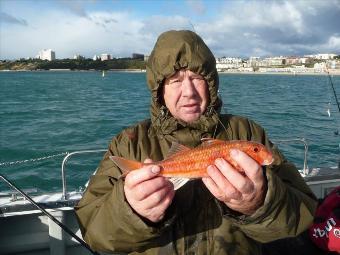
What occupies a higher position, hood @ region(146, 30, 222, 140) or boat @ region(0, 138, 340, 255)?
hood @ region(146, 30, 222, 140)

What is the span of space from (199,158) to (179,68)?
0.92 meters

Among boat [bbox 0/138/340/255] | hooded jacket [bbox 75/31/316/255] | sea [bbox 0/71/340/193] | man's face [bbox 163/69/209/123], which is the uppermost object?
man's face [bbox 163/69/209/123]

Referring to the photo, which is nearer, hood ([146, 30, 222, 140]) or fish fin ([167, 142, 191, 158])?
fish fin ([167, 142, 191, 158])

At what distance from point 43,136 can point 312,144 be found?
13966mm

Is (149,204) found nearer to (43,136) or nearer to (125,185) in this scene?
(125,185)

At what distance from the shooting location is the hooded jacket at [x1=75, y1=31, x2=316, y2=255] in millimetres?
2773

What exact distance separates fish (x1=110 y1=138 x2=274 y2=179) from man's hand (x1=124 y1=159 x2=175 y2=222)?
0.46ft

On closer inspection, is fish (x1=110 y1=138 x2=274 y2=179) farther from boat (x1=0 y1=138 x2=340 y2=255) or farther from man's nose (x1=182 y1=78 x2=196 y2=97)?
boat (x1=0 y1=138 x2=340 y2=255)

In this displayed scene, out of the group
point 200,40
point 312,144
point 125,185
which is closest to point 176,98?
point 200,40

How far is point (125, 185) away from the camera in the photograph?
8.64 ft

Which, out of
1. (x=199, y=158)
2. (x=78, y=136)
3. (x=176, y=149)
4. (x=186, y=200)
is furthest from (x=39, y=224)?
(x=78, y=136)

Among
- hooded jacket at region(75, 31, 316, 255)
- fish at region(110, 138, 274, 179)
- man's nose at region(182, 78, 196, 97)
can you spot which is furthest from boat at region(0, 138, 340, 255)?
fish at region(110, 138, 274, 179)

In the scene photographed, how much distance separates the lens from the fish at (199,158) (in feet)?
9.07

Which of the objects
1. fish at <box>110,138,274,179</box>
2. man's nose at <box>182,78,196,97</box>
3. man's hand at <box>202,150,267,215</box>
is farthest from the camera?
man's nose at <box>182,78,196,97</box>
